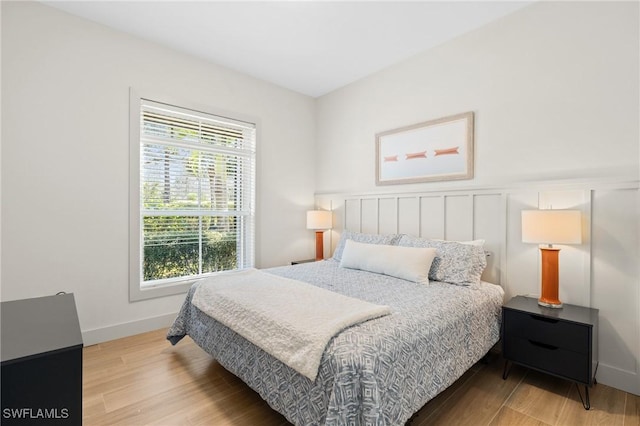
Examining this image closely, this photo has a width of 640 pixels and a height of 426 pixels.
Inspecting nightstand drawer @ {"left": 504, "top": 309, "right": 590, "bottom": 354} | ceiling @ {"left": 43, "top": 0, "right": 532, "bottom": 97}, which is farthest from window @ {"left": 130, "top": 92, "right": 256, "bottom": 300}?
nightstand drawer @ {"left": 504, "top": 309, "right": 590, "bottom": 354}

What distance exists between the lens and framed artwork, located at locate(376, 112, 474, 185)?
279 centimetres

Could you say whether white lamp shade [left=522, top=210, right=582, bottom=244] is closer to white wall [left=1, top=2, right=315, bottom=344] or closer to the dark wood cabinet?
the dark wood cabinet

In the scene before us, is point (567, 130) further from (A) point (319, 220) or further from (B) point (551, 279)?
(A) point (319, 220)

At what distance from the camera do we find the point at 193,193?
127 inches

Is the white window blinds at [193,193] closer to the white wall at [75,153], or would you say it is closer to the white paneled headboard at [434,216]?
the white wall at [75,153]

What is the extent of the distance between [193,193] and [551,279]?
10.7 feet

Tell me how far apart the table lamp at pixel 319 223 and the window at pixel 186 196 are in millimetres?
738

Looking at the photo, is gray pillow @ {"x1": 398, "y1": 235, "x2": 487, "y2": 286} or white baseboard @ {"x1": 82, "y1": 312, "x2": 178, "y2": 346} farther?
white baseboard @ {"x1": 82, "y1": 312, "x2": 178, "y2": 346}

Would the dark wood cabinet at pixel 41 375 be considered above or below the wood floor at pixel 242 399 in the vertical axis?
above

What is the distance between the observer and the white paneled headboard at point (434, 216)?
8.44 ft

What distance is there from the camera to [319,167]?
4.26 meters

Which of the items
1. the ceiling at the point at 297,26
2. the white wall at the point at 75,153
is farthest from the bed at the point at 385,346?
the ceiling at the point at 297,26

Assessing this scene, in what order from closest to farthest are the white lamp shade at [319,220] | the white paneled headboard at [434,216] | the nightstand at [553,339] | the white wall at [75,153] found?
1. the nightstand at [553,339]
2. the white wall at [75,153]
3. the white paneled headboard at [434,216]
4. the white lamp shade at [319,220]

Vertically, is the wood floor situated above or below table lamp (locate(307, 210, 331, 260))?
below
